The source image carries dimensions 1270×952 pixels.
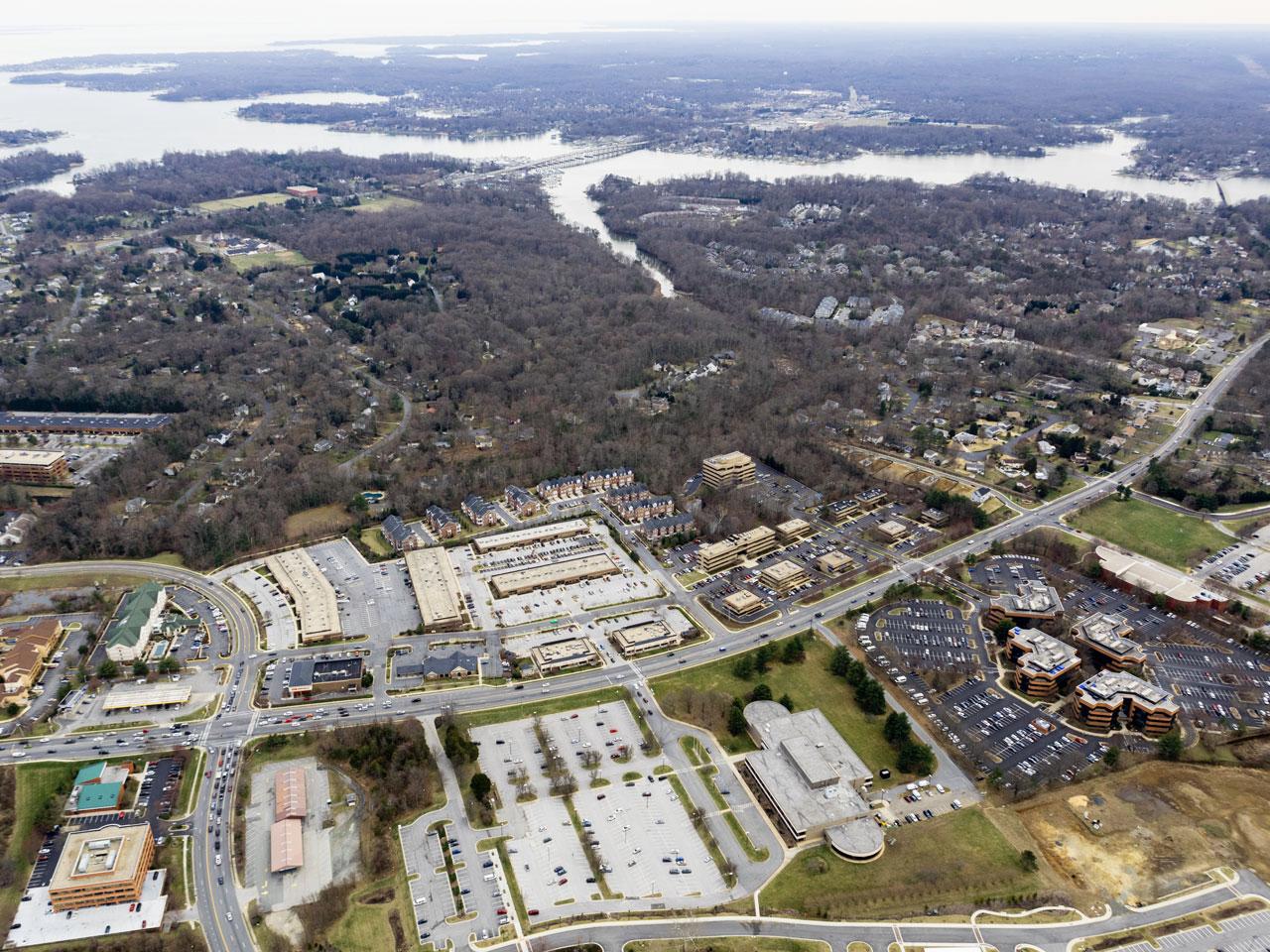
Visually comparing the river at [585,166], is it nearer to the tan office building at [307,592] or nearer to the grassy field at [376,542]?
the grassy field at [376,542]

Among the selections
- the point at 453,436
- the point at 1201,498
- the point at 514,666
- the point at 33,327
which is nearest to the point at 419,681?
the point at 514,666

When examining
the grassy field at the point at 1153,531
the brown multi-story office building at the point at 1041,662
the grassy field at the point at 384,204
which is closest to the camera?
the brown multi-story office building at the point at 1041,662

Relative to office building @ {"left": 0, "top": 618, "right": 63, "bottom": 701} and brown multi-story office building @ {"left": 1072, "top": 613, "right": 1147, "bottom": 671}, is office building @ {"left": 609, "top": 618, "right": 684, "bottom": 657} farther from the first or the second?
office building @ {"left": 0, "top": 618, "right": 63, "bottom": 701}

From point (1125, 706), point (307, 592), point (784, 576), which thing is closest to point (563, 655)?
point (784, 576)

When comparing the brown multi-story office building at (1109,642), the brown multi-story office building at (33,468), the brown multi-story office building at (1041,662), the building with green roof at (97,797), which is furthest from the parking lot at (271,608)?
the brown multi-story office building at (1109,642)

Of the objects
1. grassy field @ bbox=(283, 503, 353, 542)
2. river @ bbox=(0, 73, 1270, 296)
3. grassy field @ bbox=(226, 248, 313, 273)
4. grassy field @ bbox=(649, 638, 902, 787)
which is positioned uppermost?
river @ bbox=(0, 73, 1270, 296)

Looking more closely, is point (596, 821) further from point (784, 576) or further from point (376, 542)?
point (376, 542)

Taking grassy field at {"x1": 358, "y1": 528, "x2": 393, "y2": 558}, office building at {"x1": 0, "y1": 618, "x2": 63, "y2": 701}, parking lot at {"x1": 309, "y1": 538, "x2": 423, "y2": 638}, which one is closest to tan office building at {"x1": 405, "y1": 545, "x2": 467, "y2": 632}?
parking lot at {"x1": 309, "y1": 538, "x2": 423, "y2": 638}
